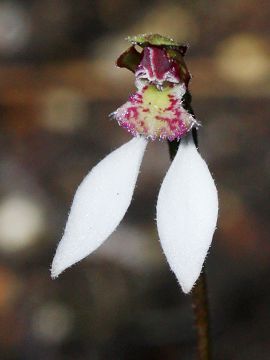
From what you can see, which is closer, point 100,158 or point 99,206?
point 99,206

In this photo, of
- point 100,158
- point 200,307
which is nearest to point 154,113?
point 200,307

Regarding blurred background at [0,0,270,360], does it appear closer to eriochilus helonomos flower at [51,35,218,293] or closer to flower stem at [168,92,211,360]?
flower stem at [168,92,211,360]

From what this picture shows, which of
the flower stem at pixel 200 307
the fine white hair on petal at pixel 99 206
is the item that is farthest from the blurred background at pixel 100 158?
the fine white hair on petal at pixel 99 206

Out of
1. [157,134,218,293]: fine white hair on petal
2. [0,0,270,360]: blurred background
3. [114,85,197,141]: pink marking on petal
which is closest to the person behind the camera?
[157,134,218,293]: fine white hair on petal

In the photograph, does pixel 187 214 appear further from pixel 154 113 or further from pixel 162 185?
pixel 154 113

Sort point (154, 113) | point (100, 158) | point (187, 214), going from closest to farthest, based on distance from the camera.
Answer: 1. point (187, 214)
2. point (154, 113)
3. point (100, 158)

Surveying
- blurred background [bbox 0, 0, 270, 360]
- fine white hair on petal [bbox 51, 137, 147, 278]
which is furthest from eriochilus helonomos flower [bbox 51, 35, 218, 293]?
blurred background [bbox 0, 0, 270, 360]

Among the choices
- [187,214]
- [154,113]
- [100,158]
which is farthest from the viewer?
[100,158]
